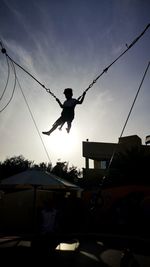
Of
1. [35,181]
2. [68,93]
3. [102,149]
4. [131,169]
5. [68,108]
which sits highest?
[102,149]

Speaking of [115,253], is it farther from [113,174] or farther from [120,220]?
[113,174]

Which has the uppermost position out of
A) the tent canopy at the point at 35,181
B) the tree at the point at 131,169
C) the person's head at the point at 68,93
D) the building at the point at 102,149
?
the building at the point at 102,149

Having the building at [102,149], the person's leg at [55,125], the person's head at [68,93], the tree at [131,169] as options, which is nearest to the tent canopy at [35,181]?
the person's leg at [55,125]

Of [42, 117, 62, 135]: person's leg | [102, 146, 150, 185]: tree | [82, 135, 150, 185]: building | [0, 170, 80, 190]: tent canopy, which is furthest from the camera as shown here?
[82, 135, 150, 185]: building

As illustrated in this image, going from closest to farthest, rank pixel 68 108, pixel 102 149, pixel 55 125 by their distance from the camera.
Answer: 1. pixel 68 108
2. pixel 55 125
3. pixel 102 149

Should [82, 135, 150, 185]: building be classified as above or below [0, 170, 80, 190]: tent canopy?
above

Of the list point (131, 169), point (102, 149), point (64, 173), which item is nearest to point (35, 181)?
point (131, 169)

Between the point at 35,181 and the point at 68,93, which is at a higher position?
the point at 68,93

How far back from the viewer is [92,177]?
64.7 ft

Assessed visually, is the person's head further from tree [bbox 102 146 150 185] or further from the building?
the building

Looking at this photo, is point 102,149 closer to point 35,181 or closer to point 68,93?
point 35,181

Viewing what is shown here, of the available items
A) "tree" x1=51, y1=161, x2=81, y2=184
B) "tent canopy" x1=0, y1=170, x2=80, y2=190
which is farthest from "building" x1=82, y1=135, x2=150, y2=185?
"tent canopy" x1=0, y1=170, x2=80, y2=190

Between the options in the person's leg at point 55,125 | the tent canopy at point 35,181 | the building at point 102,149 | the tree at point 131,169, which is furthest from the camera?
the building at point 102,149

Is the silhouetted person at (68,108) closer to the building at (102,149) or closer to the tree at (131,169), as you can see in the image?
the tree at (131,169)
